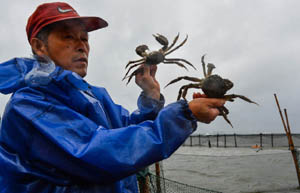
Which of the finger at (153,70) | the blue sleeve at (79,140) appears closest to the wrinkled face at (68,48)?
the blue sleeve at (79,140)

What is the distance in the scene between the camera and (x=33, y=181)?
1885 millimetres

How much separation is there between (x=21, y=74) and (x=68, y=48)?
56cm

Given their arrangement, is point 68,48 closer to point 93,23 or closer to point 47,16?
point 47,16

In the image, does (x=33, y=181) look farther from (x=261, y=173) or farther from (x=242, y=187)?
(x=261, y=173)

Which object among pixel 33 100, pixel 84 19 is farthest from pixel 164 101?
pixel 33 100

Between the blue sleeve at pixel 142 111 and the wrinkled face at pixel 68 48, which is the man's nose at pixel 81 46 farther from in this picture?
the blue sleeve at pixel 142 111

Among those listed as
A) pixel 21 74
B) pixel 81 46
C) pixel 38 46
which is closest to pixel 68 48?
pixel 81 46

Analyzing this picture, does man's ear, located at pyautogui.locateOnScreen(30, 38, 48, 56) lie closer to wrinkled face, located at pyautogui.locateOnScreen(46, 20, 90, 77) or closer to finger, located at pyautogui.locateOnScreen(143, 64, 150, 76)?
wrinkled face, located at pyautogui.locateOnScreen(46, 20, 90, 77)

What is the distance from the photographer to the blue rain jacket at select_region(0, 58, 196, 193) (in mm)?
1704

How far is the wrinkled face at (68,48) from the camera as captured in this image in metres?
2.43

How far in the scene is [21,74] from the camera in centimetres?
207

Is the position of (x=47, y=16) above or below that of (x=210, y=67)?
above

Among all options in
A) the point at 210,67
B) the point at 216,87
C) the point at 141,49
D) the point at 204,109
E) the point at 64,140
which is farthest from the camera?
the point at 141,49

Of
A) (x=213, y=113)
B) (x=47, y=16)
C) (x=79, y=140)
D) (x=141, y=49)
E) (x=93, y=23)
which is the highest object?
(x=141, y=49)
